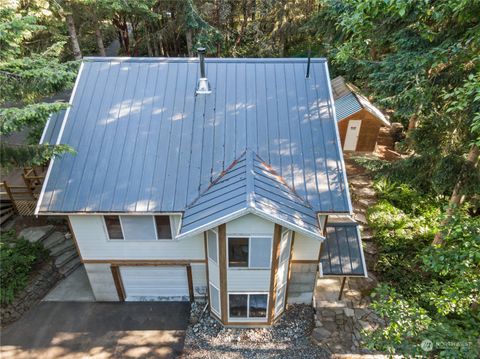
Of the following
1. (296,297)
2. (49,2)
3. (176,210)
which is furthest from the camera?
(49,2)

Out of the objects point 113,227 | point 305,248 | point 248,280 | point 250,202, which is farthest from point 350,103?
point 113,227

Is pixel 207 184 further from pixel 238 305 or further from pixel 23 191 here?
pixel 23 191

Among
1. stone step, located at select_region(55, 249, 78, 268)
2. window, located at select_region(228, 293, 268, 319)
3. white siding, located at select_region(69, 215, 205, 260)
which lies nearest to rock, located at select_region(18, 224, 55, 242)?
stone step, located at select_region(55, 249, 78, 268)

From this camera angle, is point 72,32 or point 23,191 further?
point 72,32

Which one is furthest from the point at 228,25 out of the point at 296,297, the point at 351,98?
the point at 296,297

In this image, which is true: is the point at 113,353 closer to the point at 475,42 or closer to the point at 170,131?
the point at 170,131

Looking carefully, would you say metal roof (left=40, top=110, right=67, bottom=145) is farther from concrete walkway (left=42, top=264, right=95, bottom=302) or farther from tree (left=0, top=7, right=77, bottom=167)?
concrete walkway (left=42, top=264, right=95, bottom=302)
